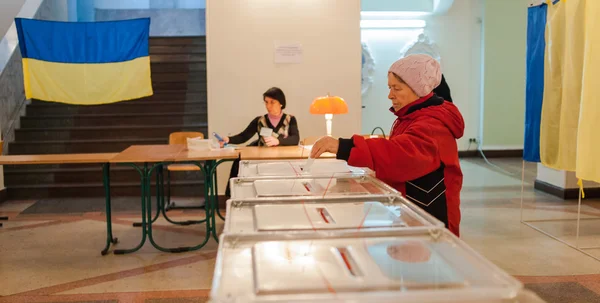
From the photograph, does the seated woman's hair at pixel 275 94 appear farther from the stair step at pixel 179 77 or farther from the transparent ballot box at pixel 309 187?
the stair step at pixel 179 77

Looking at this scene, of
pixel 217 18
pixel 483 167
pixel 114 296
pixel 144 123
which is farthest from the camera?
pixel 483 167

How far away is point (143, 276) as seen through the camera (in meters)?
3.65

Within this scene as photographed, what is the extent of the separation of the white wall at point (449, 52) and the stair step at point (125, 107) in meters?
3.14

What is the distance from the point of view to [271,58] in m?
5.81

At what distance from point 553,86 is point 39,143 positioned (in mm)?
5790

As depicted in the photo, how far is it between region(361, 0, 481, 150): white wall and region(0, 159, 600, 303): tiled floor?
3.68 m

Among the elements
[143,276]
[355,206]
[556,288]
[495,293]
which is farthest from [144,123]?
[495,293]

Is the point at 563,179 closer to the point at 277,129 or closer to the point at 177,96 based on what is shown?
the point at 277,129

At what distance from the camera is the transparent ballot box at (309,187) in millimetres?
1950

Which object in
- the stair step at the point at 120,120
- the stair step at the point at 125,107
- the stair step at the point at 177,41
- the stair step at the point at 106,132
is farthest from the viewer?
the stair step at the point at 177,41

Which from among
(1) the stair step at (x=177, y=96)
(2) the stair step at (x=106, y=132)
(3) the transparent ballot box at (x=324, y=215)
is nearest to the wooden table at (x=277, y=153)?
(3) the transparent ballot box at (x=324, y=215)

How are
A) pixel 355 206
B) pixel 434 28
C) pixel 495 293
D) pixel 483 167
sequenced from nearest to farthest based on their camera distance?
pixel 495 293 < pixel 355 206 < pixel 483 167 < pixel 434 28

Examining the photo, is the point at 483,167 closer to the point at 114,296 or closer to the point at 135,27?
the point at 135,27

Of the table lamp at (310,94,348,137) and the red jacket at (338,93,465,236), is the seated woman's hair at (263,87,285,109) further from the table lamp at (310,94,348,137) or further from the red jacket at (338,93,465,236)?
the red jacket at (338,93,465,236)
